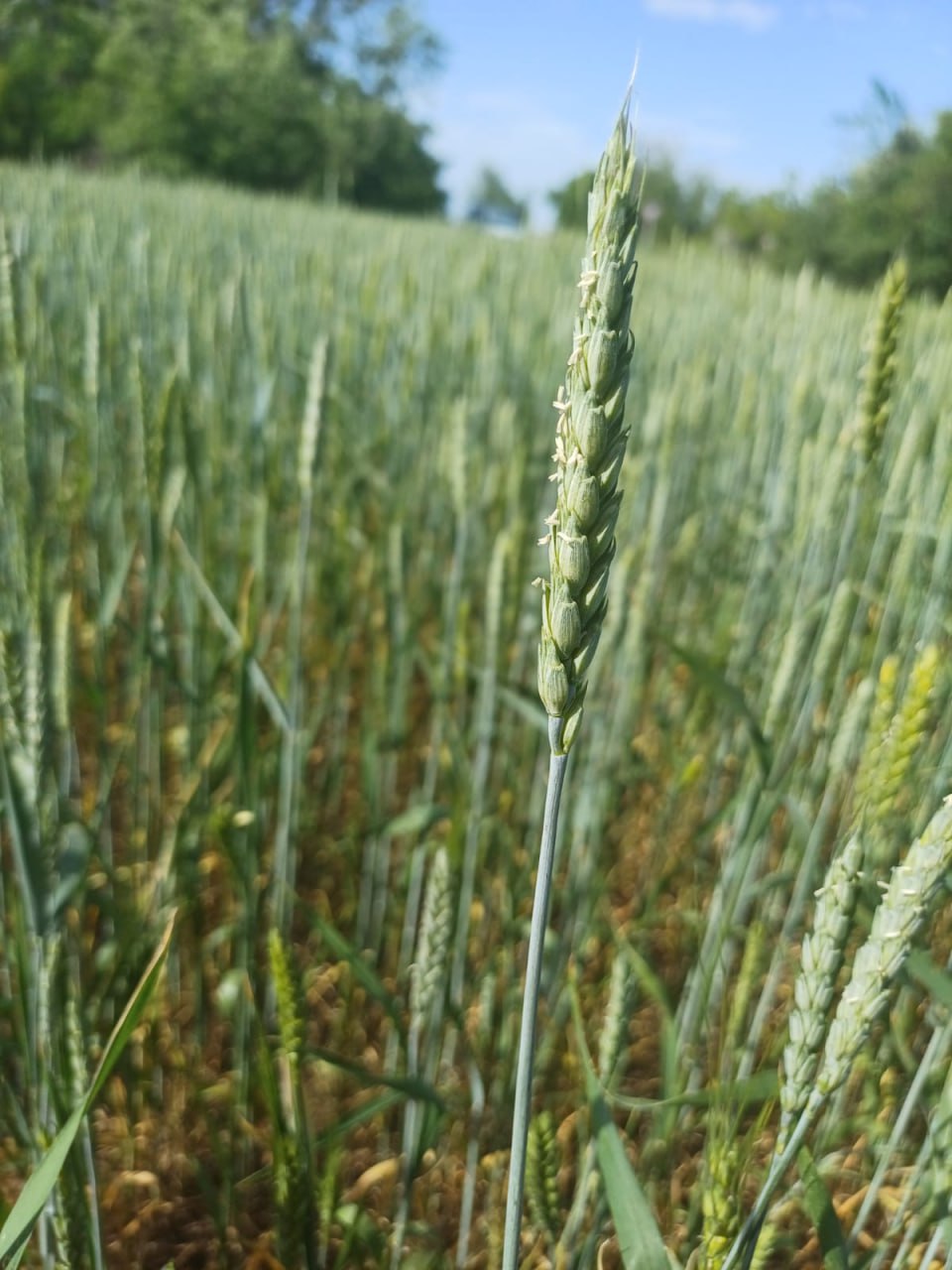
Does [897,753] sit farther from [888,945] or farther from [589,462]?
[589,462]

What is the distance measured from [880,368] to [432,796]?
82cm

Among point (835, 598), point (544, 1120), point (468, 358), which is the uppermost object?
point (468, 358)

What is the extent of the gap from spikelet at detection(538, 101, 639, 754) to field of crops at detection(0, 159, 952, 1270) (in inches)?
7.5

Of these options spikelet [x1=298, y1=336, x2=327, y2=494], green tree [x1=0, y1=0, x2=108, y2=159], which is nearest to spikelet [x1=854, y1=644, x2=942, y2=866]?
spikelet [x1=298, y1=336, x2=327, y2=494]

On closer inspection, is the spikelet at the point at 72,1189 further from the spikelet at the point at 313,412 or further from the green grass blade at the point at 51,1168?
the spikelet at the point at 313,412

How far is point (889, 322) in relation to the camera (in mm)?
790

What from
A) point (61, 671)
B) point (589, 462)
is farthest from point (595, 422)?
point (61, 671)

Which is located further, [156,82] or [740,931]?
[156,82]

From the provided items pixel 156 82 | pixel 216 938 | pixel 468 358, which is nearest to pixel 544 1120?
pixel 216 938

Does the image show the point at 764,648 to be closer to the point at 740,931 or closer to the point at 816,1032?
the point at 740,931

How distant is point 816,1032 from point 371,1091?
32.0 inches

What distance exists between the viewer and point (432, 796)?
1.35 m

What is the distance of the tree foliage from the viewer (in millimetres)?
2623

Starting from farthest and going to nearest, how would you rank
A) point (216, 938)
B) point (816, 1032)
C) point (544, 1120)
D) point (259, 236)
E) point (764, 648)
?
point (259, 236)
point (764, 648)
point (216, 938)
point (544, 1120)
point (816, 1032)
